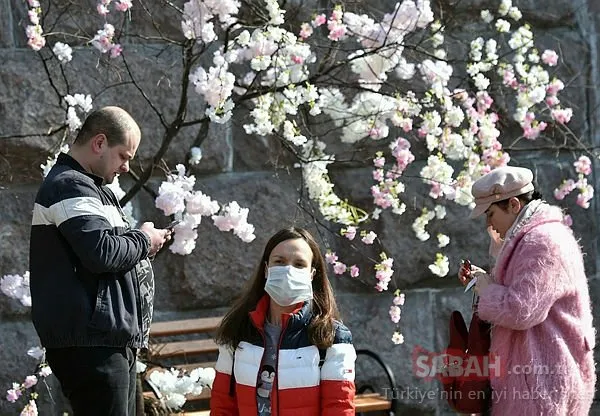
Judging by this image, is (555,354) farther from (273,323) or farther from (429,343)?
(429,343)

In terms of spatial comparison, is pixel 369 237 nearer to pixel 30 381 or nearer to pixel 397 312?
pixel 397 312

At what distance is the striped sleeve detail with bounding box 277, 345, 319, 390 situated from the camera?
365cm

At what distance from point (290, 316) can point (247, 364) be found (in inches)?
8.6

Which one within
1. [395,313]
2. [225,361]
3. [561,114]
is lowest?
[225,361]

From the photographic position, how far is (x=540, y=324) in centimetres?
398

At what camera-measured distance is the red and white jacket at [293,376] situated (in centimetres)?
364

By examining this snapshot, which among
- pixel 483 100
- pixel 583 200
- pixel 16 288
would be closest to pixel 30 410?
pixel 16 288

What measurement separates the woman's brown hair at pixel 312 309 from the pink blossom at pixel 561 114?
232cm

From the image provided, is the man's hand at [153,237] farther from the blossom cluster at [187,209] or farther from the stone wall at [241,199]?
the stone wall at [241,199]

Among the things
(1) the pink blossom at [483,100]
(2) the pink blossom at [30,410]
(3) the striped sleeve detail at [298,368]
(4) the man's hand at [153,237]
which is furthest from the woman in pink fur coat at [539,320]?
(2) the pink blossom at [30,410]

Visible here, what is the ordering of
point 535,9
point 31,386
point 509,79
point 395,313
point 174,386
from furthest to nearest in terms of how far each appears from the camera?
point 535,9, point 509,79, point 395,313, point 31,386, point 174,386

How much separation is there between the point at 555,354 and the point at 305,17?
243 cm

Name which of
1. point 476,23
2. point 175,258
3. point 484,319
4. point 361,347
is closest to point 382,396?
point 361,347

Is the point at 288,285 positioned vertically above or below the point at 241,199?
below
